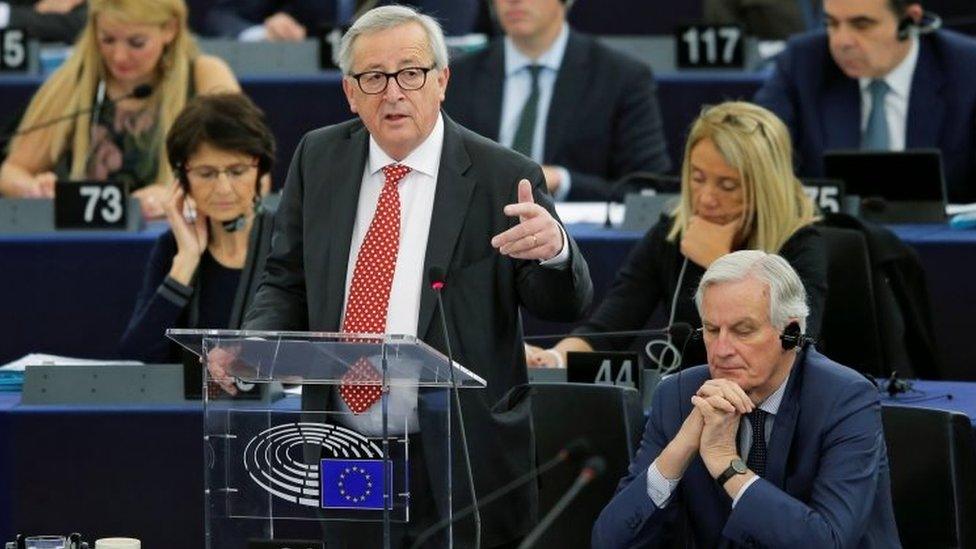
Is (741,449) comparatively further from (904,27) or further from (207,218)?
(904,27)

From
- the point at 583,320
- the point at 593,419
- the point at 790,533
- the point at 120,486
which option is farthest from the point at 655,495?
the point at 583,320

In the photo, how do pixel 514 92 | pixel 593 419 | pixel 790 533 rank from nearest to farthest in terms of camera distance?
pixel 790 533 < pixel 593 419 < pixel 514 92

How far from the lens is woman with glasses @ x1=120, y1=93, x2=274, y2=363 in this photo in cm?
511

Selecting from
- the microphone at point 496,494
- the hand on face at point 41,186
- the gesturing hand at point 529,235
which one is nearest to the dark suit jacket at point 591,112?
the hand on face at point 41,186

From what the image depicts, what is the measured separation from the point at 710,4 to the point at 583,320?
2.75 meters

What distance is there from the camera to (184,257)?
5.12 metres

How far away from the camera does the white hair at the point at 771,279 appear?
3.80 m

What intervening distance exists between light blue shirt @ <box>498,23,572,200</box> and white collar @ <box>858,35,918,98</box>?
0.99 meters

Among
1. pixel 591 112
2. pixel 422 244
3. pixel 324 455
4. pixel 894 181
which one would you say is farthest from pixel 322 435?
pixel 591 112

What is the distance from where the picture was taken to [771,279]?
150 inches

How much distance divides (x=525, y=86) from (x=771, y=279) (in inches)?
116

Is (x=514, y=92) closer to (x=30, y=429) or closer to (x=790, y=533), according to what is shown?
(x=30, y=429)

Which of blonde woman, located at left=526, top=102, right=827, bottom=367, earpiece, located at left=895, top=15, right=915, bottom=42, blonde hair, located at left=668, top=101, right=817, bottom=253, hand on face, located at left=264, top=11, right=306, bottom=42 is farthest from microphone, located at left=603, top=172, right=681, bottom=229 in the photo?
hand on face, located at left=264, top=11, right=306, bottom=42

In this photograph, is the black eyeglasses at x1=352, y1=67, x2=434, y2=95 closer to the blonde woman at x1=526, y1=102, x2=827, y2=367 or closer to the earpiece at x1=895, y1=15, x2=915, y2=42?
the blonde woman at x1=526, y1=102, x2=827, y2=367
